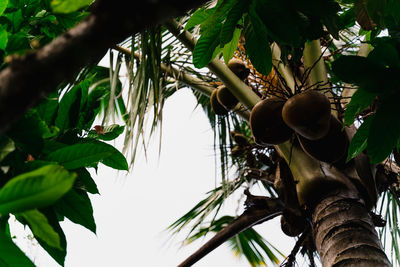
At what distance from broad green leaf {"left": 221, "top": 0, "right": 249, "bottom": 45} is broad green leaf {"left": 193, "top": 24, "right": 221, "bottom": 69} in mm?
114

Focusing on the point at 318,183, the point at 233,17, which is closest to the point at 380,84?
the point at 233,17

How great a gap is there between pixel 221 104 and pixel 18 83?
1.82 metres

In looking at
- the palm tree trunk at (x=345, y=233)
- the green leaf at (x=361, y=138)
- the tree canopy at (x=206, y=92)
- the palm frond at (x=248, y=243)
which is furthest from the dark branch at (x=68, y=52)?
the palm frond at (x=248, y=243)

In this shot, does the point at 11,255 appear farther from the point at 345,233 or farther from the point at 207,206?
the point at 207,206

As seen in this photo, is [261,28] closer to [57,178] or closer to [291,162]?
[57,178]

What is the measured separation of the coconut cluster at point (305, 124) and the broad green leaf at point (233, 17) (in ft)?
1.57

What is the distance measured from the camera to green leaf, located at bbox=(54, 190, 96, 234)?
79 cm

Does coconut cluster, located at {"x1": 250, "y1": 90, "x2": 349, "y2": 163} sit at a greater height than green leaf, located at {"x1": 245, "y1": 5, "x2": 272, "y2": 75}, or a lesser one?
lesser

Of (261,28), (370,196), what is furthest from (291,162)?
(261,28)

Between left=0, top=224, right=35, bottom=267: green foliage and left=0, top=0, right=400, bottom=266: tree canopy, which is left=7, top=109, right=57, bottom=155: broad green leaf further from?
left=0, top=224, right=35, bottom=267: green foliage

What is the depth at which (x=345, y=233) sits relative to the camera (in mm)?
1447

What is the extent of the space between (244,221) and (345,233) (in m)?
0.48

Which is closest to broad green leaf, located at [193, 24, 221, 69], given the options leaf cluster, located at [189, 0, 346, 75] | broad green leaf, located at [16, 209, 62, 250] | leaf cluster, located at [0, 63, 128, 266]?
leaf cluster, located at [189, 0, 346, 75]

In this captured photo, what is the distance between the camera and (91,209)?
0.80 meters
